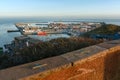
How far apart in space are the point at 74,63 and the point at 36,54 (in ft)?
4.34

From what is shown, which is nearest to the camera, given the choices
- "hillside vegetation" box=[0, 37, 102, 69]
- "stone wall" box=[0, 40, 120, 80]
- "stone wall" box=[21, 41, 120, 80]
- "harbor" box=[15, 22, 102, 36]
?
"stone wall" box=[0, 40, 120, 80]

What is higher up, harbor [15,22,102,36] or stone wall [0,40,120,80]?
stone wall [0,40,120,80]

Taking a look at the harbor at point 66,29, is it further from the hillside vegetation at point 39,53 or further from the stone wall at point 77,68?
the stone wall at point 77,68

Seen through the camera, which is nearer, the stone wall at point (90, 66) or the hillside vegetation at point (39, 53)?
the stone wall at point (90, 66)

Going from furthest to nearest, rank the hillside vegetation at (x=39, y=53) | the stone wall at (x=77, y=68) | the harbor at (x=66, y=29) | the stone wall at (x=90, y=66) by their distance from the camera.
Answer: the harbor at (x=66, y=29), the hillside vegetation at (x=39, y=53), the stone wall at (x=90, y=66), the stone wall at (x=77, y=68)

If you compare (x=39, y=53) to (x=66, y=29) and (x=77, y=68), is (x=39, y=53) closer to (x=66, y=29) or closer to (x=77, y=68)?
(x=77, y=68)

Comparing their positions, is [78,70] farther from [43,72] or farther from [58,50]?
[58,50]

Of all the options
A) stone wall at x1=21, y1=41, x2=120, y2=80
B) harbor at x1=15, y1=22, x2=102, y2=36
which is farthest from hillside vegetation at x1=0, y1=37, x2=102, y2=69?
harbor at x1=15, y1=22, x2=102, y2=36

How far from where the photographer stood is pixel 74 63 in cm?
250

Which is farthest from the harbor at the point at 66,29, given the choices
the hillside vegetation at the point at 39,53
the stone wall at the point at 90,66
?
the stone wall at the point at 90,66

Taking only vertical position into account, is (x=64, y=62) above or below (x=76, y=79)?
above

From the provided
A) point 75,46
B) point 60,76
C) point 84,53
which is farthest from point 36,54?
point 60,76

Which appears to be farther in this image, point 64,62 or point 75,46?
point 75,46

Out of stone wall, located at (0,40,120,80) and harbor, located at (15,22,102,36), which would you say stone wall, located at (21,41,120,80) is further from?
harbor, located at (15,22,102,36)
